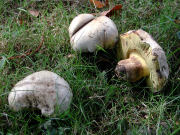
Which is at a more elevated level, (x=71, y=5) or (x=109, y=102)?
(x=71, y=5)

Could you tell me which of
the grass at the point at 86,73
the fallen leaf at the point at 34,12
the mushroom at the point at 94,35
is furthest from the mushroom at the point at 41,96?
the fallen leaf at the point at 34,12

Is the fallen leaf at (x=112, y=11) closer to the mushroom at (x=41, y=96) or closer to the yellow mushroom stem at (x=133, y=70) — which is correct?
the yellow mushroom stem at (x=133, y=70)

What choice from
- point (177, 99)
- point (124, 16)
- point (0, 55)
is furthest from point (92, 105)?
point (124, 16)

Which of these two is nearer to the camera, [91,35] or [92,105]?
[92,105]

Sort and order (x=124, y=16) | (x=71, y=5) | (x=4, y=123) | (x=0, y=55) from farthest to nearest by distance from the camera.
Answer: (x=71, y=5)
(x=124, y=16)
(x=0, y=55)
(x=4, y=123)

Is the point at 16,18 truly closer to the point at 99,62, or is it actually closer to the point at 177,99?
the point at 99,62

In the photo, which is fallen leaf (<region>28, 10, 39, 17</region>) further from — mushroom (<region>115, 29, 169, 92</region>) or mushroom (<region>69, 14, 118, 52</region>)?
mushroom (<region>115, 29, 169, 92</region>)

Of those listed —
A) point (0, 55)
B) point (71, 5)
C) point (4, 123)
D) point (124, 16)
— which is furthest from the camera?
point (71, 5)
